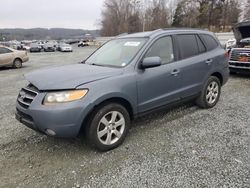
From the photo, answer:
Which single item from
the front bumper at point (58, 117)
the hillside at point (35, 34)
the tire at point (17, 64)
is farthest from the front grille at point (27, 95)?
the hillside at point (35, 34)

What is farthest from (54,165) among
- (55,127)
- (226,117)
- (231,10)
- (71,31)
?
(71,31)

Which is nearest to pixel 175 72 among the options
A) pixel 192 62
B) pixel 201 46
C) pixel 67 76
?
pixel 192 62

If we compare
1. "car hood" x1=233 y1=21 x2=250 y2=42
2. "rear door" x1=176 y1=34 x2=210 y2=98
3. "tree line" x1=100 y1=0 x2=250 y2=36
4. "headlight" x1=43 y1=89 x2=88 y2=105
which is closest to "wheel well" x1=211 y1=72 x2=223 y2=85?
"rear door" x1=176 y1=34 x2=210 y2=98

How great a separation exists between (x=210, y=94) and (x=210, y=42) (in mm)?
1135

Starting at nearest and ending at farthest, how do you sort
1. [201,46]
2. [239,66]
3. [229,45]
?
[201,46], [239,66], [229,45]

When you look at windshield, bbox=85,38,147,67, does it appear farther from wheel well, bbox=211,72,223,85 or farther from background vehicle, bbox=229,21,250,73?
background vehicle, bbox=229,21,250,73

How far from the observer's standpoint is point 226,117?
484cm

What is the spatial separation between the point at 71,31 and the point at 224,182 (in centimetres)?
10417

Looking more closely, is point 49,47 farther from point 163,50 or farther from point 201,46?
point 163,50

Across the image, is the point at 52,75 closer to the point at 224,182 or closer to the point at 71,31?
the point at 224,182

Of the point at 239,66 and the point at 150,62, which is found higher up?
the point at 150,62

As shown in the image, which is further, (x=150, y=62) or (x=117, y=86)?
(x=150, y=62)

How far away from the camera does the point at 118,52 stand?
4.29 metres

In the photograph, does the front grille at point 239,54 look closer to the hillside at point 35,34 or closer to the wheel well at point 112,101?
the wheel well at point 112,101
